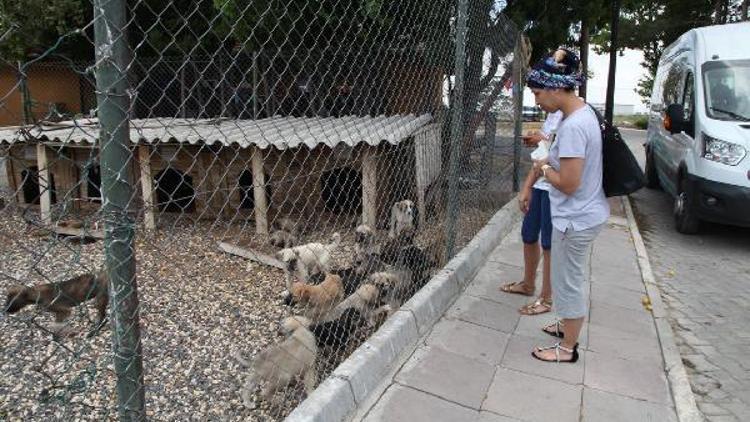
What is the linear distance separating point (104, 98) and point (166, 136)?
4.98m

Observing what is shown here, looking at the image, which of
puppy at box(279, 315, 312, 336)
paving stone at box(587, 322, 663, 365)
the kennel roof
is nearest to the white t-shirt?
paving stone at box(587, 322, 663, 365)

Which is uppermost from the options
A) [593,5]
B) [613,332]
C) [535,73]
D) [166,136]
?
[593,5]

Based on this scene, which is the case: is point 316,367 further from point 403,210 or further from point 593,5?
point 593,5

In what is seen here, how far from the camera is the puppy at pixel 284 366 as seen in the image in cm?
330

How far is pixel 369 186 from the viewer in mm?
6969

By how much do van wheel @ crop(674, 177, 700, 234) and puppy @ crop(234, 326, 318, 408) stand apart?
5.30 metres

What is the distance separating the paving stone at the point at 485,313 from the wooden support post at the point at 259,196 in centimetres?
291

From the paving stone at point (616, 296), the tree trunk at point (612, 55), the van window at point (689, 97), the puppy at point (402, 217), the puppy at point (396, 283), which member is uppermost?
the tree trunk at point (612, 55)

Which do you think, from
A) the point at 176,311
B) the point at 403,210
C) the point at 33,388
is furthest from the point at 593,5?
the point at 33,388

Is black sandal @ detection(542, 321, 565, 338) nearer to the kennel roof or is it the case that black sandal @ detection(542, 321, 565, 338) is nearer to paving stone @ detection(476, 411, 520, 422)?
paving stone @ detection(476, 411, 520, 422)

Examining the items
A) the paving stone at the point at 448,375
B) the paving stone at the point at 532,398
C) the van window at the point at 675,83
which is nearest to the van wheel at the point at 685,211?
the van window at the point at 675,83

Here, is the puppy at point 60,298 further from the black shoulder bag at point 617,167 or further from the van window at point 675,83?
the van window at point 675,83

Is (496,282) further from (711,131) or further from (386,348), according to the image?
(711,131)

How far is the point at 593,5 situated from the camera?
860 centimetres
